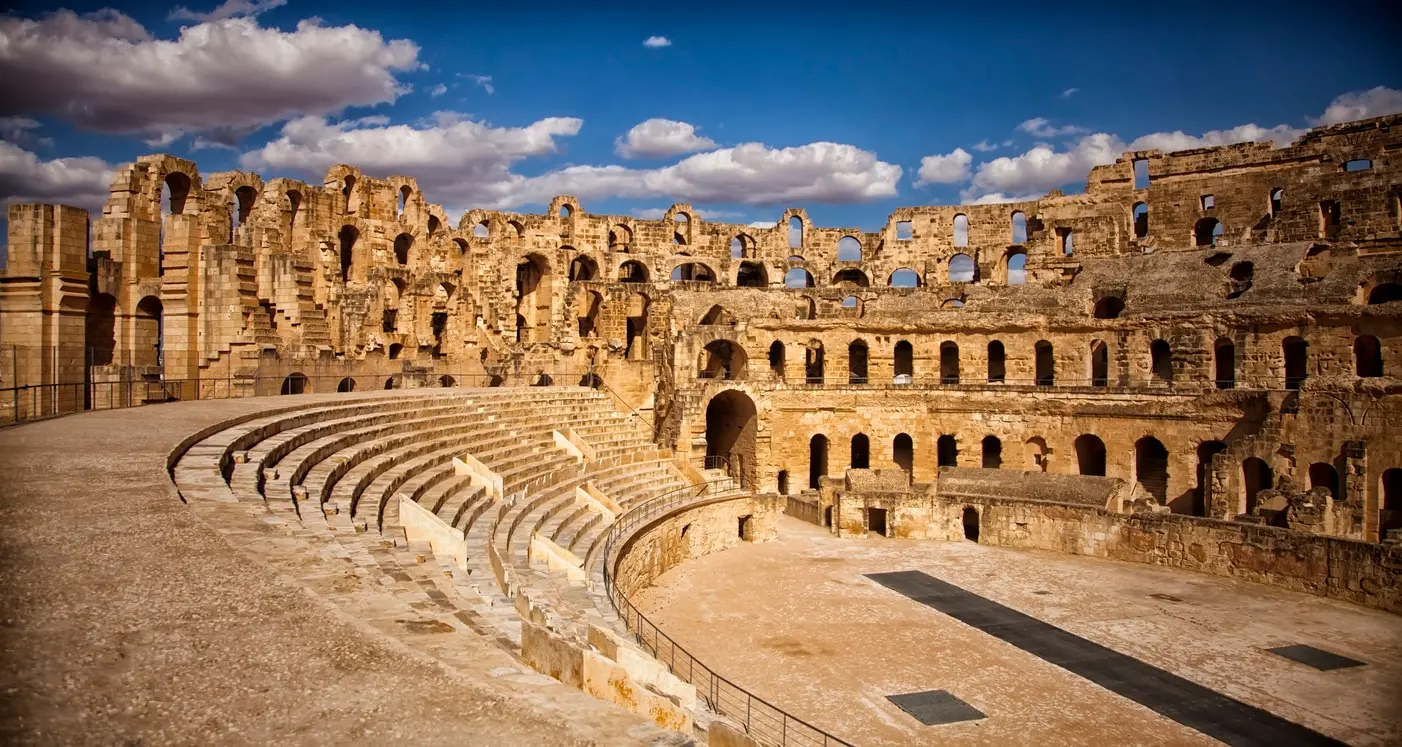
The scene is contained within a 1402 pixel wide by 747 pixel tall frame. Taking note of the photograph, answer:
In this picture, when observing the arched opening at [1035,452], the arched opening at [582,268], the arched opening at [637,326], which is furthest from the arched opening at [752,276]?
the arched opening at [1035,452]

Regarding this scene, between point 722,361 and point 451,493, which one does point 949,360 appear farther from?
point 451,493

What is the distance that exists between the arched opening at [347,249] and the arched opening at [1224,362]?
3250 cm

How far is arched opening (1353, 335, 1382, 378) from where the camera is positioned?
27603 mm

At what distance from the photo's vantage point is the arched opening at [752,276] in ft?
147

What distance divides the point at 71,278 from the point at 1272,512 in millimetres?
31309

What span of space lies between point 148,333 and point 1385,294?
37.9 m

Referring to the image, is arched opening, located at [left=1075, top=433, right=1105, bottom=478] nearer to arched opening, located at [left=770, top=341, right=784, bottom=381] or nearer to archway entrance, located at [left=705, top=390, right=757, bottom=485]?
arched opening, located at [left=770, top=341, right=784, bottom=381]

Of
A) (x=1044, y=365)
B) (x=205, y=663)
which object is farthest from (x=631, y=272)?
(x=205, y=663)

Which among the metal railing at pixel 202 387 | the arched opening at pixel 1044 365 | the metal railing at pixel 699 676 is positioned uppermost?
the arched opening at pixel 1044 365

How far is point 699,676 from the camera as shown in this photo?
14953 millimetres

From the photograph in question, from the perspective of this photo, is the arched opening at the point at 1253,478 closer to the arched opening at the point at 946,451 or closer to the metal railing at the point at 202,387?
the arched opening at the point at 946,451

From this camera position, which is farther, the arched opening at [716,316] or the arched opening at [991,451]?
the arched opening at [716,316]

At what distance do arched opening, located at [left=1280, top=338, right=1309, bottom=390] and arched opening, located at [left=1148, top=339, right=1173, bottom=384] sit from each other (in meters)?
3.30

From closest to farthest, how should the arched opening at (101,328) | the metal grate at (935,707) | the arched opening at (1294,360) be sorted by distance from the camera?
the metal grate at (935,707) < the arched opening at (101,328) < the arched opening at (1294,360)
